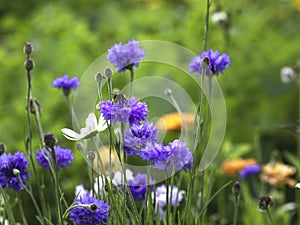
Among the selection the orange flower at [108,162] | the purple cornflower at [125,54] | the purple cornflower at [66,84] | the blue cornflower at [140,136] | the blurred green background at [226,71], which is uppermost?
the blurred green background at [226,71]

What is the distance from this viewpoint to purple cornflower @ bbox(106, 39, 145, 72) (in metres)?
1.15

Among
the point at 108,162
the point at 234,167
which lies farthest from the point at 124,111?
the point at 234,167

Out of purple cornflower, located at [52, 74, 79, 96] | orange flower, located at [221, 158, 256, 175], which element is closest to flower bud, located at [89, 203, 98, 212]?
purple cornflower, located at [52, 74, 79, 96]

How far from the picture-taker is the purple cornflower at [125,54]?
1.15 metres

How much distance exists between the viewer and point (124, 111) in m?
0.97

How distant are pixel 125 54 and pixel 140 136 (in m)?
0.22

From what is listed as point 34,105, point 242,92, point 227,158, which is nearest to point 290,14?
point 242,92

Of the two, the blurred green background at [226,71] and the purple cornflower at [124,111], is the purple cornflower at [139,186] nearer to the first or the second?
the purple cornflower at [124,111]

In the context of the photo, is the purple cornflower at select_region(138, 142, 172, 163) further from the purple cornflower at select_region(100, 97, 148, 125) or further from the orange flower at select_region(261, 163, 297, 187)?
the orange flower at select_region(261, 163, 297, 187)

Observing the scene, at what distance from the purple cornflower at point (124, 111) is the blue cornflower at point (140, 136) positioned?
1 centimetres

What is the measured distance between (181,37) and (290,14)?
1038mm

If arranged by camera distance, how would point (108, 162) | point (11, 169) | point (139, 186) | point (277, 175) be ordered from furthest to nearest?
point (277, 175), point (108, 162), point (139, 186), point (11, 169)

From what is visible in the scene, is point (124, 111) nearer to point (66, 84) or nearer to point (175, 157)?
point (175, 157)

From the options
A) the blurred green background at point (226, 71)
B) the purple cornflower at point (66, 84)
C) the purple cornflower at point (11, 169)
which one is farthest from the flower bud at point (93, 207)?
the blurred green background at point (226, 71)
